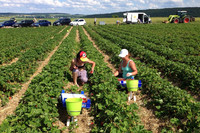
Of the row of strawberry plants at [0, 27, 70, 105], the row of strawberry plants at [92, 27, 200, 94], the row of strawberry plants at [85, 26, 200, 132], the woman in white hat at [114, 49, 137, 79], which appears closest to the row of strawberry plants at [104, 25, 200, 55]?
the row of strawberry plants at [92, 27, 200, 94]

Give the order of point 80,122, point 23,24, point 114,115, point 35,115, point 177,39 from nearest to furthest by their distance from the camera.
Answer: point 35,115 → point 114,115 → point 80,122 → point 177,39 → point 23,24

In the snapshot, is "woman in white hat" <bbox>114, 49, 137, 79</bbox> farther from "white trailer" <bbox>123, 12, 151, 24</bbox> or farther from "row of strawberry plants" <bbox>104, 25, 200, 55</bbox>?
"white trailer" <bbox>123, 12, 151, 24</bbox>

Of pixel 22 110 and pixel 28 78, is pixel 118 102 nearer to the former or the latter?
pixel 22 110

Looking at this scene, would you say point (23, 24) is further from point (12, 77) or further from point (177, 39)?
point (12, 77)

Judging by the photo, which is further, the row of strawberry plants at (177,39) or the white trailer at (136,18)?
the white trailer at (136,18)

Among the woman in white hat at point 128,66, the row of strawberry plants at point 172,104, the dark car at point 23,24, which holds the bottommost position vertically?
the row of strawberry plants at point 172,104

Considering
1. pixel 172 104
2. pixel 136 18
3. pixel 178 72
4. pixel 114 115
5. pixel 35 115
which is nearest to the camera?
pixel 35 115

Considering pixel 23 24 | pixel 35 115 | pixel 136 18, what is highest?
pixel 136 18

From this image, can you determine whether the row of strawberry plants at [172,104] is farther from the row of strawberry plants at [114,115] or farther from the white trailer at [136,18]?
the white trailer at [136,18]

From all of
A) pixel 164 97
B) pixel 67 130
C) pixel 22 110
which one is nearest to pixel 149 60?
pixel 164 97

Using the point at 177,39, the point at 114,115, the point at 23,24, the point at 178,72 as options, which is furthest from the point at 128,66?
the point at 23,24

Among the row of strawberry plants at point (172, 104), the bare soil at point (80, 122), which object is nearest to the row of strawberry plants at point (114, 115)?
the bare soil at point (80, 122)

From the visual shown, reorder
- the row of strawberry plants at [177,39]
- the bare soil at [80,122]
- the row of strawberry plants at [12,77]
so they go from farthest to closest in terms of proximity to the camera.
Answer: the row of strawberry plants at [177,39]
the row of strawberry plants at [12,77]
the bare soil at [80,122]

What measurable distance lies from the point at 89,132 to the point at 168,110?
2.18 meters
